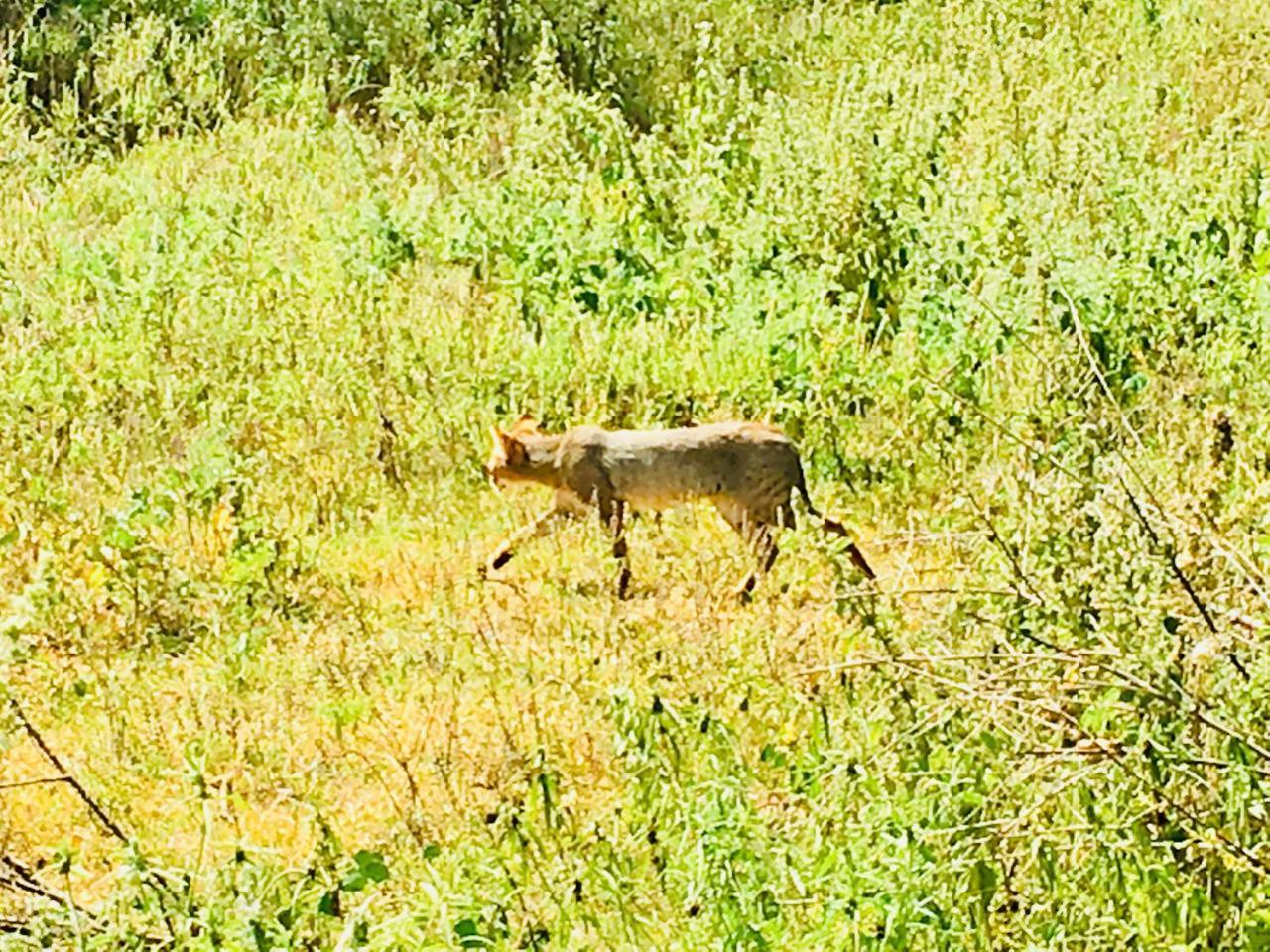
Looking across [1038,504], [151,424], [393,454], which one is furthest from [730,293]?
[1038,504]

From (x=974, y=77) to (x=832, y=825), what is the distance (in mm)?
6252

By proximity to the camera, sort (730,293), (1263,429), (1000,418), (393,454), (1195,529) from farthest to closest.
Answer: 1. (730,293)
2. (393,454)
3. (1000,418)
4. (1263,429)
5. (1195,529)

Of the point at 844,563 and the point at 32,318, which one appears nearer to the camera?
the point at 844,563

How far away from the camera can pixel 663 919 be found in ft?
12.5

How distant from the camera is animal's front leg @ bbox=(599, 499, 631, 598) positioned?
5.93 metres

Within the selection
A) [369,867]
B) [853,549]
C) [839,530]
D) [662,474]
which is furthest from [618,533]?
[369,867]

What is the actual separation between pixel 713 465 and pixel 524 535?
0.63 meters

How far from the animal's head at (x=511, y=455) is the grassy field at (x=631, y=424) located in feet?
0.69

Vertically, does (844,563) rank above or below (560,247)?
above

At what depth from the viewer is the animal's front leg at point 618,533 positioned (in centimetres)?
593

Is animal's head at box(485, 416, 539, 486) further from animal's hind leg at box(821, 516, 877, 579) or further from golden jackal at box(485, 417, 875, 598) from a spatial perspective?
animal's hind leg at box(821, 516, 877, 579)

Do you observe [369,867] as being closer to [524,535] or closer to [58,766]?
[58,766]

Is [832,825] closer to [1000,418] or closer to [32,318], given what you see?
[1000,418]

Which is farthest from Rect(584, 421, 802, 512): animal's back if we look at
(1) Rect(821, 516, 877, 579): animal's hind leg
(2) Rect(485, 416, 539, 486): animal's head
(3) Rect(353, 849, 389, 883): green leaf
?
(3) Rect(353, 849, 389, 883): green leaf
